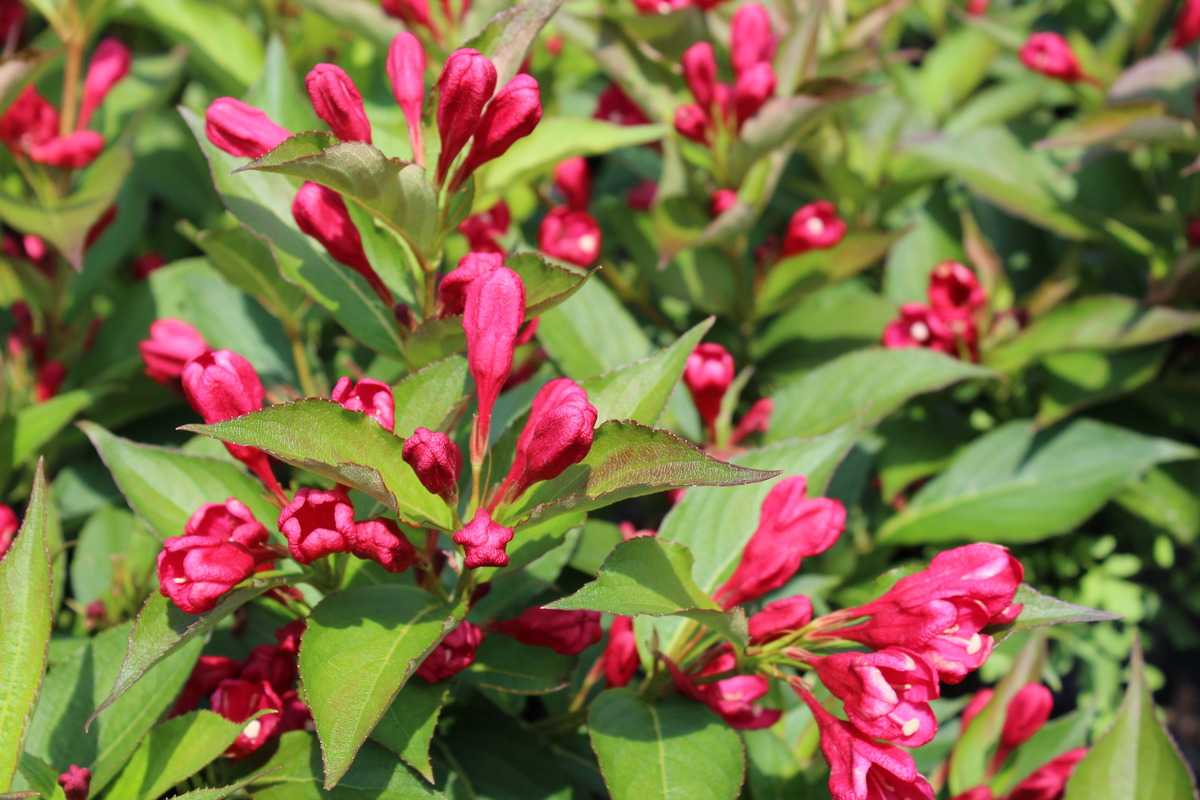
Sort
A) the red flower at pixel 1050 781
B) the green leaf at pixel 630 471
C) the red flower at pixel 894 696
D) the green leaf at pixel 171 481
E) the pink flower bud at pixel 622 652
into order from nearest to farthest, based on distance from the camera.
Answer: the green leaf at pixel 630 471, the red flower at pixel 894 696, the green leaf at pixel 171 481, the pink flower bud at pixel 622 652, the red flower at pixel 1050 781

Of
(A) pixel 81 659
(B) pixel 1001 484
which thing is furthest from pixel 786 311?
(A) pixel 81 659

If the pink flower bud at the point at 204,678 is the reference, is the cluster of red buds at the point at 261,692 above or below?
above

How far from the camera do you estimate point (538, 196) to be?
2.14 metres

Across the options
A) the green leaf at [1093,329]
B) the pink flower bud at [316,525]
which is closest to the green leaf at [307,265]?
the pink flower bud at [316,525]

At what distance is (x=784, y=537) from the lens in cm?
129

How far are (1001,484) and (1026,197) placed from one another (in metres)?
0.62

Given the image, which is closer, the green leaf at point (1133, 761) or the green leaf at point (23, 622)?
the green leaf at point (23, 622)

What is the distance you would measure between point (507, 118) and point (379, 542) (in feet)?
1.49

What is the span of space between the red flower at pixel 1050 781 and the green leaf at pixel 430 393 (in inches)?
37.6

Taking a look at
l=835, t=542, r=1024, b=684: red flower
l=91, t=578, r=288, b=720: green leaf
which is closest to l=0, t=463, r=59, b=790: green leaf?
l=91, t=578, r=288, b=720: green leaf

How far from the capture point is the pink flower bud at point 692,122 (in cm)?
186

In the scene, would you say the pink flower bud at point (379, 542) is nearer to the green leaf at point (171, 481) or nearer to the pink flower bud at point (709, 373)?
the green leaf at point (171, 481)

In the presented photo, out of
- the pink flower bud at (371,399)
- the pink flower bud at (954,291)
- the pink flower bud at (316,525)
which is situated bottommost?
the pink flower bud at (954,291)

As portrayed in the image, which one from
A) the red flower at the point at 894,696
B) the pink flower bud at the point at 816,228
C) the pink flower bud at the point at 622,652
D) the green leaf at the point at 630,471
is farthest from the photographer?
the pink flower bud at the point at 816,228
